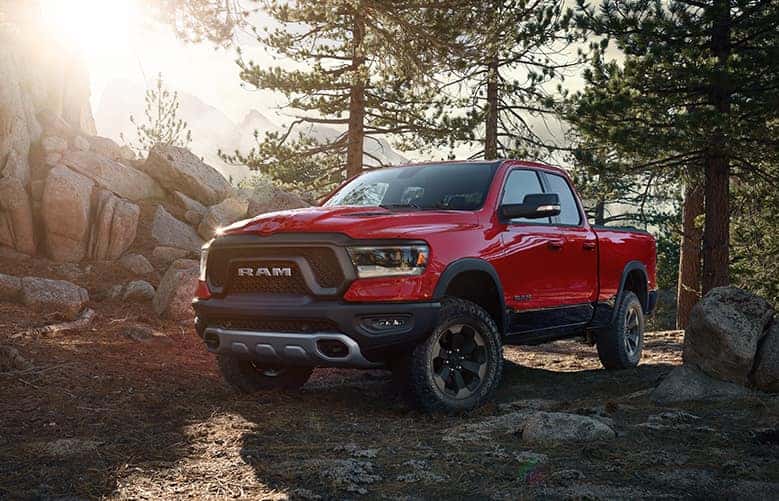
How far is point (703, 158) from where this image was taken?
48.3ft

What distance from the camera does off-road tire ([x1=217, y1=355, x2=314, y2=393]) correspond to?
20.0 feet

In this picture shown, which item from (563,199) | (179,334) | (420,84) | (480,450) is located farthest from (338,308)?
(420,84)

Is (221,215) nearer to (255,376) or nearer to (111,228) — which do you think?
(111,228)

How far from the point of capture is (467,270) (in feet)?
17.9

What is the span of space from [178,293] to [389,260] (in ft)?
18.9

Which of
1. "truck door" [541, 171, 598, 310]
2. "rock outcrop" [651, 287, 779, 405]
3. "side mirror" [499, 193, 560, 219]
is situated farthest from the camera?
"truck door" [541, 171, 598, 310]

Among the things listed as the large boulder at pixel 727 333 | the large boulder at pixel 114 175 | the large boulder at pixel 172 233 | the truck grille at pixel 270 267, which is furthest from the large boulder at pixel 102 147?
the large boulder at pixel 727 333

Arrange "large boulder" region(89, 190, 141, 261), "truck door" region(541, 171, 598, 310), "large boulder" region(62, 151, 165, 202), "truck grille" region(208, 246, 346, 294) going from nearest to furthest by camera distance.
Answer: "truck grille" region(208, 246, 346, 294), "truck door" region(541, 171, 598, 310), "large boulder" region(89, 190, 141, 261), "large boulder" region(62, 151, 165, 202)

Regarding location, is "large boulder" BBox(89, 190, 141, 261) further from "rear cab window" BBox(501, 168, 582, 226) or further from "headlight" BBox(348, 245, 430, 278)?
"headlight" BBox(348, 245, 430, 278)

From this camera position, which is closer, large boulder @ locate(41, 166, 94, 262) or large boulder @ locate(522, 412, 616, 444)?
large boulder @ locate(522, 412, 616, 444)

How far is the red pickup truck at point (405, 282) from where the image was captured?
16.3 feet

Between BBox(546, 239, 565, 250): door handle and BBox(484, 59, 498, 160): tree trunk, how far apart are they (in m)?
13.9

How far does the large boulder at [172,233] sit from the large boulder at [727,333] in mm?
8839


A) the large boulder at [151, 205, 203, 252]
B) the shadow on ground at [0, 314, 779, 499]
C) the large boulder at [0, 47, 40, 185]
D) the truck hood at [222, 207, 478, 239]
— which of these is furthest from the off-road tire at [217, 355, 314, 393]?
the large boulder at [0, 47, 40, 185]
